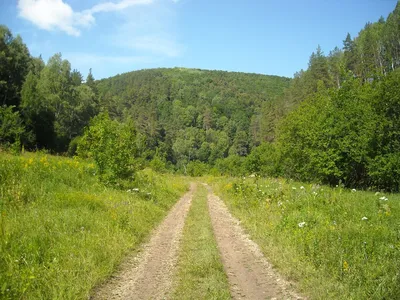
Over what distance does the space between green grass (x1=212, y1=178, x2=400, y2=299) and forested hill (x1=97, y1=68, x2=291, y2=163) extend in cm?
Answer: 6406

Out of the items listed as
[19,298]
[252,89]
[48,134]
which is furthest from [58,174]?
[252,89]

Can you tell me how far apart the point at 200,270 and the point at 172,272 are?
2.08 ft

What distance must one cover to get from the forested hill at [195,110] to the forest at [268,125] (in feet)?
2.66

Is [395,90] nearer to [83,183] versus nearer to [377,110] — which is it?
[377,110]

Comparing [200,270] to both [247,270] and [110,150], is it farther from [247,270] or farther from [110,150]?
[110,150]

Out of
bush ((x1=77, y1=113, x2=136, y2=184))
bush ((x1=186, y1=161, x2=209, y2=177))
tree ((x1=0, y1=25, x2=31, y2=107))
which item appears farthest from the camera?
bush ((x1=186, y1=161, x2=209, y2=177))

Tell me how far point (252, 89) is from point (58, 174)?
169 metres

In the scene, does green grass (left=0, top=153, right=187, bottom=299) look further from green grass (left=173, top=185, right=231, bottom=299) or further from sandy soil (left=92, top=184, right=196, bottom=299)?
green grass (left=173, top=185, right=231, bottom=299)

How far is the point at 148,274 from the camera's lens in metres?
6.23

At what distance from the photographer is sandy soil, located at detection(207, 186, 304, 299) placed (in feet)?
17.7

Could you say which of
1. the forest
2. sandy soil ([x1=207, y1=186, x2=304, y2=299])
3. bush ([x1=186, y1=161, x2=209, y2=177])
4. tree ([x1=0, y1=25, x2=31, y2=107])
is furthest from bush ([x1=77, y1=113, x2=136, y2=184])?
bush ([x1=186, y1=161, x2=209, y2=177])

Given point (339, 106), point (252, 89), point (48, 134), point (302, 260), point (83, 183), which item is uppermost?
point (252, 89)

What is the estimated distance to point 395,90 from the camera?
2369 cm

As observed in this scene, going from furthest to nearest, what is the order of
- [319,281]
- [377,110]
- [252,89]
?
[252,89] → [377,110] → [319,281]
